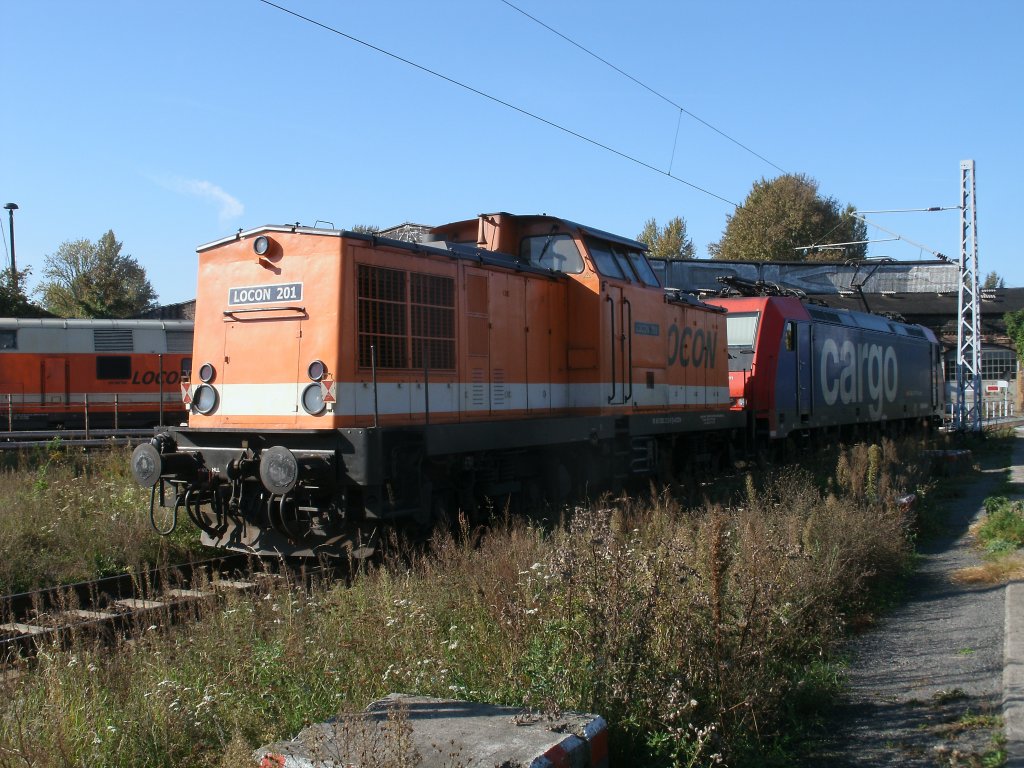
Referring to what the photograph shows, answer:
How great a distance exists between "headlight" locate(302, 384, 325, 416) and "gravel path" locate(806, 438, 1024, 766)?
4598mm

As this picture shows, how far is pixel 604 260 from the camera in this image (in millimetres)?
10922

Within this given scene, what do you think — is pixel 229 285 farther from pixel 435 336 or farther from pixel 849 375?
pixel 849 375

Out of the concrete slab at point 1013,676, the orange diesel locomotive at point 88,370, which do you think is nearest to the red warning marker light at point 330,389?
the concrete slab at point 1013,676

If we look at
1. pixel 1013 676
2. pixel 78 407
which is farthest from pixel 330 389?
pixel 78 407

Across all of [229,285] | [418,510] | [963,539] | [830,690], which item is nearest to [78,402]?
[229,285]

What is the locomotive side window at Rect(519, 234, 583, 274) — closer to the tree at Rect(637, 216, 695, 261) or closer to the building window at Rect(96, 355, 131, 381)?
the building window at Rect(96, 355, 131, 381)

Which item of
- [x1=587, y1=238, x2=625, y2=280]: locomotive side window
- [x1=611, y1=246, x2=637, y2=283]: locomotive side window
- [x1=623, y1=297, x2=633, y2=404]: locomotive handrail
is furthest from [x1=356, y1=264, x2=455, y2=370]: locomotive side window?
[x1=611, y1=246, x2=637, y2=283]: locomotive side window

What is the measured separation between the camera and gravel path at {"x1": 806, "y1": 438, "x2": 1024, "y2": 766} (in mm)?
4340

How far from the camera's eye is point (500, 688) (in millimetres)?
4344

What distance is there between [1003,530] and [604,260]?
5.19m

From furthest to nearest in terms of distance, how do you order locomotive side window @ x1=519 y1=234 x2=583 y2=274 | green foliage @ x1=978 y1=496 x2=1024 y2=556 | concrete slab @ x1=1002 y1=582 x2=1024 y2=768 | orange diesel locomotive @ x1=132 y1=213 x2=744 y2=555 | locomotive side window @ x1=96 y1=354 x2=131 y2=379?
locomotive side window @ x1=96 y1=354 x2=131 y2=379 → locomotive side window @ x1=519 y1=234 x2=583 y2=274 → green foliage @ x1=978 y1=496 x2=1024 y2=556 → orange diesel locomotive @ x1=132 y1=213 x2=744 y2=555 → concrete slab @ x1=1002 y1=582 x2=1024 y2=768

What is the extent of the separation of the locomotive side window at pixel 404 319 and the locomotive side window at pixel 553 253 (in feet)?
6.41

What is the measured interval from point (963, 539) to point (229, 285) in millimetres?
8177

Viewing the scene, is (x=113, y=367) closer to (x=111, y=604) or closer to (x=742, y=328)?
(x=742, y=328)
